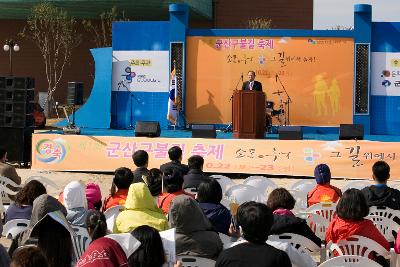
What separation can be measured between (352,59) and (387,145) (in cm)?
638

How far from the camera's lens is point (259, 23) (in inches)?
1503

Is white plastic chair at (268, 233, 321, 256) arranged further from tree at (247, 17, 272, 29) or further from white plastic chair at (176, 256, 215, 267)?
tree at (247, 17, 272, 29)

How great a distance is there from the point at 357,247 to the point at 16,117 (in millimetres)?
11280

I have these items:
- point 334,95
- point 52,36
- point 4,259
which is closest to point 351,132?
point 334,95

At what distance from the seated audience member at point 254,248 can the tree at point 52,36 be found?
2936 cm

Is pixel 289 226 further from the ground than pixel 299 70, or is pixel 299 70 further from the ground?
pixel 299 70

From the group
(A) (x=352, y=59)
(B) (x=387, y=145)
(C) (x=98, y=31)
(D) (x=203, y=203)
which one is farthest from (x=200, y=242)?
(C) (x=98, y=31)

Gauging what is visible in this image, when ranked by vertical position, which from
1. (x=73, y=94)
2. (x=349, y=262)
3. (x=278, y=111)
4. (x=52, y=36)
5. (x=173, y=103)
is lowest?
(x=349, y=262)

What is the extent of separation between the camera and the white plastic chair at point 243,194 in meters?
7.36

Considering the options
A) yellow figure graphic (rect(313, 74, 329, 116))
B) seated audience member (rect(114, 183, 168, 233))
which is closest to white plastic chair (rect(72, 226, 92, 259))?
seated audience member (rect(114, 183, 168, 233))

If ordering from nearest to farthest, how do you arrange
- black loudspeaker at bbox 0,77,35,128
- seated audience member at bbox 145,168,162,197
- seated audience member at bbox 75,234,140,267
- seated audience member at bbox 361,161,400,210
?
seated audience member at bbox 75,234,140,267, seated audience member at bbox 361,161,400,210, seated audience member at bbox 145,168,162,197, black loudspeaker at bbox 0,77,35,128

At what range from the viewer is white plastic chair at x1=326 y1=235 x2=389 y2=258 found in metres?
4.89

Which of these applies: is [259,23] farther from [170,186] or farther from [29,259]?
[29,259]

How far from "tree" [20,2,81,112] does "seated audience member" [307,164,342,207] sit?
2650cm
